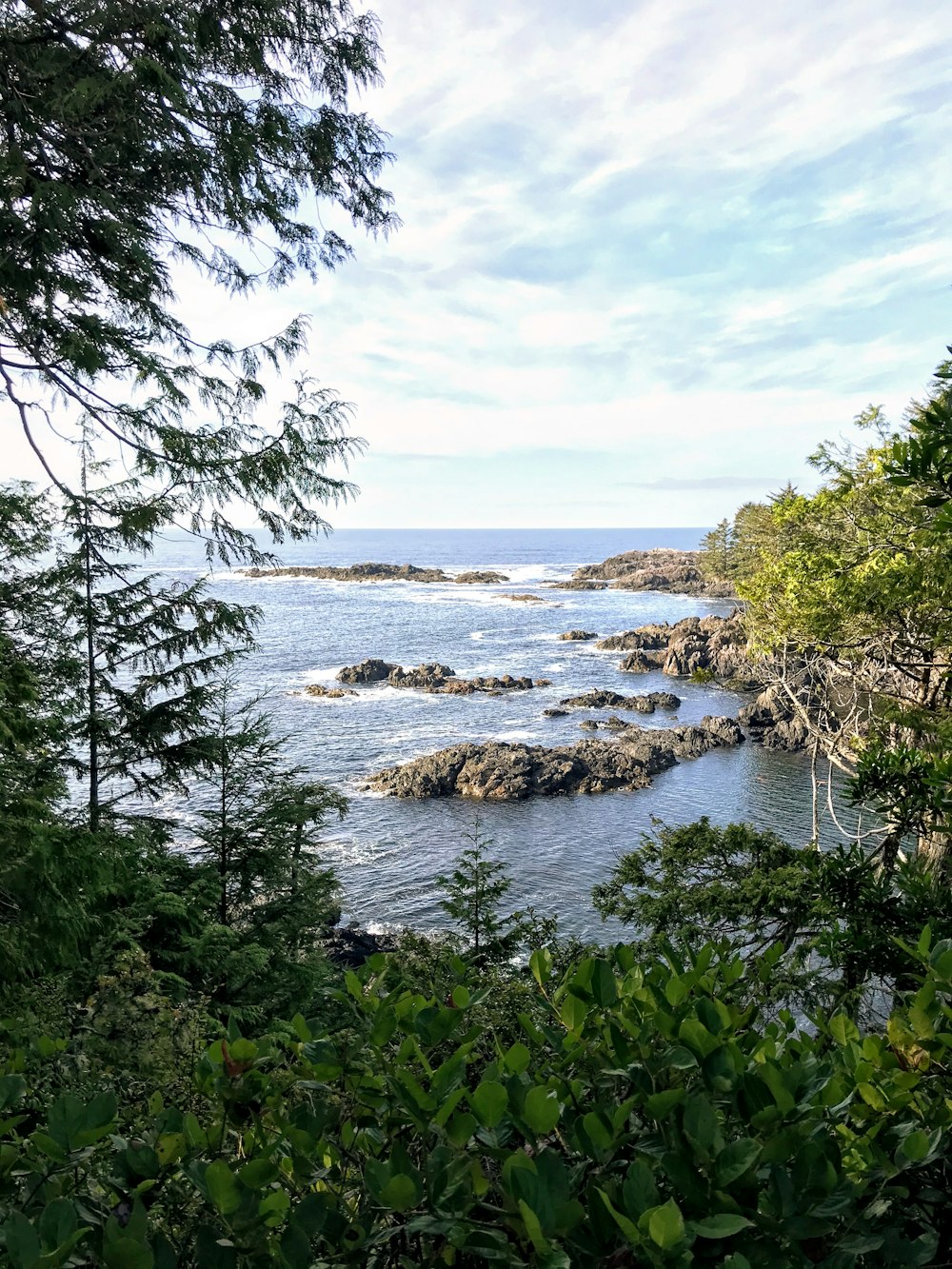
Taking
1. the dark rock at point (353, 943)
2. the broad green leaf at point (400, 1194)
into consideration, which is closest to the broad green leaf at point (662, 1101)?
the broad green leaf at point (400, 1194)

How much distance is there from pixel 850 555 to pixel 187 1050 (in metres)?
9.52

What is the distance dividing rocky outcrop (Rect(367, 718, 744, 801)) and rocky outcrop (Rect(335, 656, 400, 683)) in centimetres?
1429

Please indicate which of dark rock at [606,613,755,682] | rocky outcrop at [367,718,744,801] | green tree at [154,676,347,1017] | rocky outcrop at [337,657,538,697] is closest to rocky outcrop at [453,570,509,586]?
dark rock at [606,613,755,682]

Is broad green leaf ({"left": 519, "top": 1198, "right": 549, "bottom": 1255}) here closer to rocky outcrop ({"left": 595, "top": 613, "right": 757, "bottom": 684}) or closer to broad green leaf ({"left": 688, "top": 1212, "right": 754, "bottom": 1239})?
broad green leaf ({"left": 688, "top": 1212, "right": 754, "bottom": 1239})

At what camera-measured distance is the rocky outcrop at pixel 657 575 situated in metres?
80.7

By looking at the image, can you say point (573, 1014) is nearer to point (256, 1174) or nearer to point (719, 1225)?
point (719, 1225)

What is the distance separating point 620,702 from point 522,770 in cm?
1155

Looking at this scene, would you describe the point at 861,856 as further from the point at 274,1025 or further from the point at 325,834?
the point at 325,834

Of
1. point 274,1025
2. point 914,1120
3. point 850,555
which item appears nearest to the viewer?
point 914,1120

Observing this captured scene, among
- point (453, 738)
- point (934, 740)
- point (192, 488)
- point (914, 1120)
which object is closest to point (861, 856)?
point (914, 1120)

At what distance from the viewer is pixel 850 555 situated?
9750mm

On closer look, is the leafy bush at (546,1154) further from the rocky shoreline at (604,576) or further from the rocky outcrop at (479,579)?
the rocky outcrop at (479,579)

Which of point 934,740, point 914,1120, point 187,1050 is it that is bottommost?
point 187,1050

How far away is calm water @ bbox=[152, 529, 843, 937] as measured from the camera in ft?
61.2
